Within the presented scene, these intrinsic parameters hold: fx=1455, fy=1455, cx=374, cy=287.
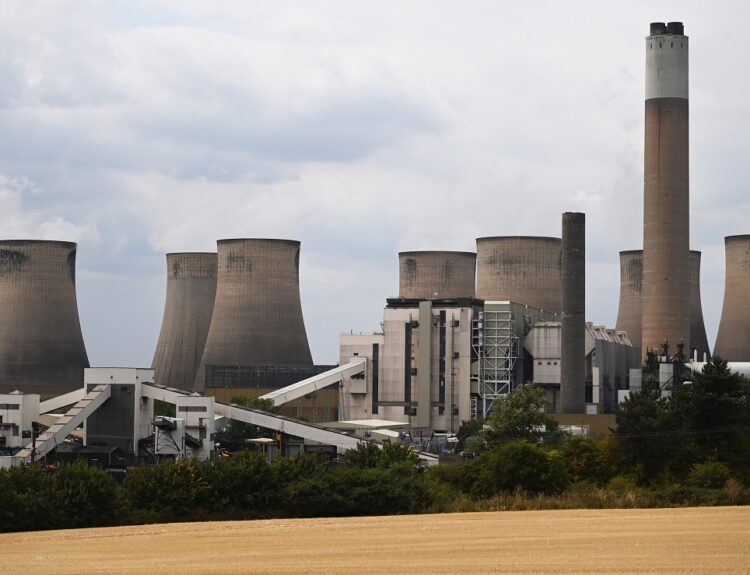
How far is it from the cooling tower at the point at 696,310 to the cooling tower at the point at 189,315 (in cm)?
2122

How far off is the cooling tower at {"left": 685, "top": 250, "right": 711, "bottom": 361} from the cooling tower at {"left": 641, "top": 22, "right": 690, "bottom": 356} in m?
12.8

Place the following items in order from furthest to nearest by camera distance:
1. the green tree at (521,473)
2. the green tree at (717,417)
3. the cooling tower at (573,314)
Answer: the cooling tower at (573,314) → the green tree at (717,417) → the green tree at (521,473)

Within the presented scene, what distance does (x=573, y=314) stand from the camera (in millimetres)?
49625

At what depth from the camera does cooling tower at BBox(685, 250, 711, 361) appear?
6372cm

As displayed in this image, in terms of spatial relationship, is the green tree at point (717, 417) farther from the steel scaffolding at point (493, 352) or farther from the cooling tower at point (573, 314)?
the steel scaffolding at point (493, 352)

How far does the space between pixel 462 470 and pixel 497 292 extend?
31.3 metres

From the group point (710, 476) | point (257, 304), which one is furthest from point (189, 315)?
point (710, 476)

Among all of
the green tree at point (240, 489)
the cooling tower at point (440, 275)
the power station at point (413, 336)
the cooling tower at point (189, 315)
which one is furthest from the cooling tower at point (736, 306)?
the green tree at point (240, 489)

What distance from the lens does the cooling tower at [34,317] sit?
190ft

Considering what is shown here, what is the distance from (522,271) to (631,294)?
8.70 meters

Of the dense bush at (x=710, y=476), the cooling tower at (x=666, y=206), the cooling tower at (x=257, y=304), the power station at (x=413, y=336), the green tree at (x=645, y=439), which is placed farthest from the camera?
the cooling tower at (x=257, y=304)

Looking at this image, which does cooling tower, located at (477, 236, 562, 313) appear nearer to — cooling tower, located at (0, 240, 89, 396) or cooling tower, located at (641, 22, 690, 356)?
cooling tower, located at (641, 22, 690, 356)

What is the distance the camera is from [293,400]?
5744 cm

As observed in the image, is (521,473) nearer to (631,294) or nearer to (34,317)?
(34,317)
